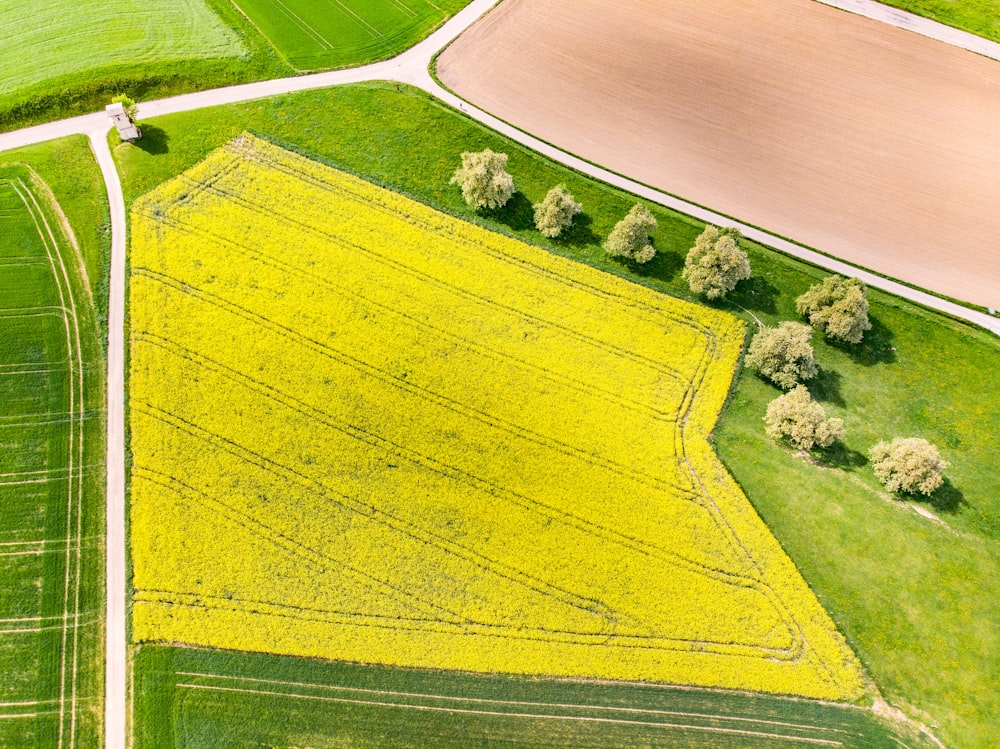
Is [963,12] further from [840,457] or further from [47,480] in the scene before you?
[47,480]

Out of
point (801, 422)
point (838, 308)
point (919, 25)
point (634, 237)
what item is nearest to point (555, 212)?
point (634, 237)

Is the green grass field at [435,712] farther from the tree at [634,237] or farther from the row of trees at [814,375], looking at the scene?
the tree at [634,237]

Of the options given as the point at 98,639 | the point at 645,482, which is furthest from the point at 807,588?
the point at 98,639

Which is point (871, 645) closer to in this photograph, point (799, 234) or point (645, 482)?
point (645, 482)

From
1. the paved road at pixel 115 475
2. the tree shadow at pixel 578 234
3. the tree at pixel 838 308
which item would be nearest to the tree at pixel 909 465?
the tree at pixel 838 308

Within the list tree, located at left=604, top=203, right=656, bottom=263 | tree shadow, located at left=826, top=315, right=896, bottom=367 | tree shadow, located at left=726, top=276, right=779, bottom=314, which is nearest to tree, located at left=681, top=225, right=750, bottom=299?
tree shadow, located at left=726, top=276, right=779, bottom=314

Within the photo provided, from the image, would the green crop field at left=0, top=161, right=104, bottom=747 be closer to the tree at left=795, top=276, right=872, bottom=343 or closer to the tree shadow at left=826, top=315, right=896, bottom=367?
the tree at left=795, top=276, right=872, bottom=343
